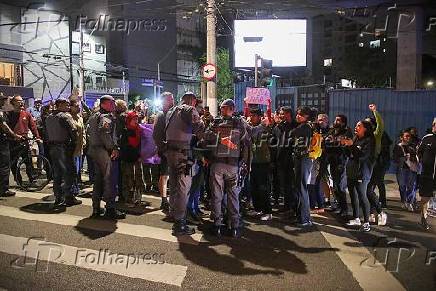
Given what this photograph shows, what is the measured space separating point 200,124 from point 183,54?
4748 cm

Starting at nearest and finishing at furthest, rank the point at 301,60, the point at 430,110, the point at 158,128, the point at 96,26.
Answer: the point at 158,128 < the point at 430,110 < the point at 301,60 < the point at 96,26

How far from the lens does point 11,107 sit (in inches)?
361

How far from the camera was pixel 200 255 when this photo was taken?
5.38 meters

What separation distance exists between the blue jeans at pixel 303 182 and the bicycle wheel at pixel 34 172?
5.41 metres

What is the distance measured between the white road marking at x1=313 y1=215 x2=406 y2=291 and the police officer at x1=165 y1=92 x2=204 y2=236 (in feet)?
7.14

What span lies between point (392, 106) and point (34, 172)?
1175 centimetres

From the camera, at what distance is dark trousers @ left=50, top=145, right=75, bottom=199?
299 inches

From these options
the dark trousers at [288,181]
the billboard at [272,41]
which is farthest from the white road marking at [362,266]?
the billboard at [272,41]

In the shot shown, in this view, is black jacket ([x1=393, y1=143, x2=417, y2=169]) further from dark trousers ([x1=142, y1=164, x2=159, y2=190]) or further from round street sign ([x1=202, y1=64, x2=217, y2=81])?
round street sign ([x1=202, y1=64, x2=217, y2=81])

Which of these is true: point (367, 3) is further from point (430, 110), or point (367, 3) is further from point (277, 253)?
point (277, 253)

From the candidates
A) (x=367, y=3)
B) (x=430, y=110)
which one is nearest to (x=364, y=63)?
(x=367, y=3)

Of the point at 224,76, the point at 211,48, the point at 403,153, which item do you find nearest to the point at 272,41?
the point at 211,48

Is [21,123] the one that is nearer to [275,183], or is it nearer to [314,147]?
[275,183]

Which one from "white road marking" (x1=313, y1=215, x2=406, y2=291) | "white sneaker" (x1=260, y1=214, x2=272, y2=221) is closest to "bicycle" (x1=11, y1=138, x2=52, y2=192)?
"white sneaker" (x1=260, y1=214, x2=272, y2=221)
